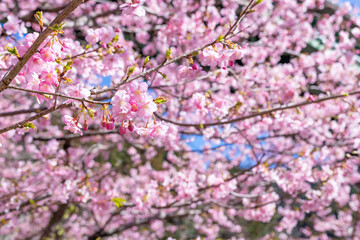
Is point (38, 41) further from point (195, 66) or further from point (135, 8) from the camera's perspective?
point (195, 66)

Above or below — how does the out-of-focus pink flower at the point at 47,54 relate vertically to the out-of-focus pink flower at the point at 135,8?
below

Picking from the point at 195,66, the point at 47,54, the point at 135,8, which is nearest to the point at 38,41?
the point at 47,54

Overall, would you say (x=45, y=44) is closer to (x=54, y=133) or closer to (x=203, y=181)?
(x=203, y=181)

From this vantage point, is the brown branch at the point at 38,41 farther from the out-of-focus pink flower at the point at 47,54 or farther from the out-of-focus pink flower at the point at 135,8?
the out-of-focus pink flower at the point at 135,8

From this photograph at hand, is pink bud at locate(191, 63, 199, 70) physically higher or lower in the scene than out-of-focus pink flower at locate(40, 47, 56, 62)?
higher

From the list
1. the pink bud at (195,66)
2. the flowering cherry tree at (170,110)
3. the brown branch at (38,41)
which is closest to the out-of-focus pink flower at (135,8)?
the flowering cherry tree at (170,110)

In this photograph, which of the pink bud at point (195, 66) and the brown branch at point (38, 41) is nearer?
the brown branch at point (38, 41)

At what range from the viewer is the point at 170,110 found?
6.27m

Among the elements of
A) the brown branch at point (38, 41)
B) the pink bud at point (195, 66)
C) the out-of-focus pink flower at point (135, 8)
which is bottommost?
the brown branch at point (38, 41)

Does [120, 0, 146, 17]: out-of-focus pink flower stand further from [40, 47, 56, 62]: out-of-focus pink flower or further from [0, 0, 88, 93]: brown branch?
[40, 47, 56, 62]: out-of-focus pink flower

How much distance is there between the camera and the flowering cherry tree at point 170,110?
1905 millimetres

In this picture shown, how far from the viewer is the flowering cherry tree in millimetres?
1905

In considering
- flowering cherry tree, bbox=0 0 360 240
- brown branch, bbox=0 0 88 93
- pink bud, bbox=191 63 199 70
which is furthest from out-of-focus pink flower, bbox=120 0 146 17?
pink bud, bbox=191 63 199 70

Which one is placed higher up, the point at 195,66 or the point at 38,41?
the point at 195,66
